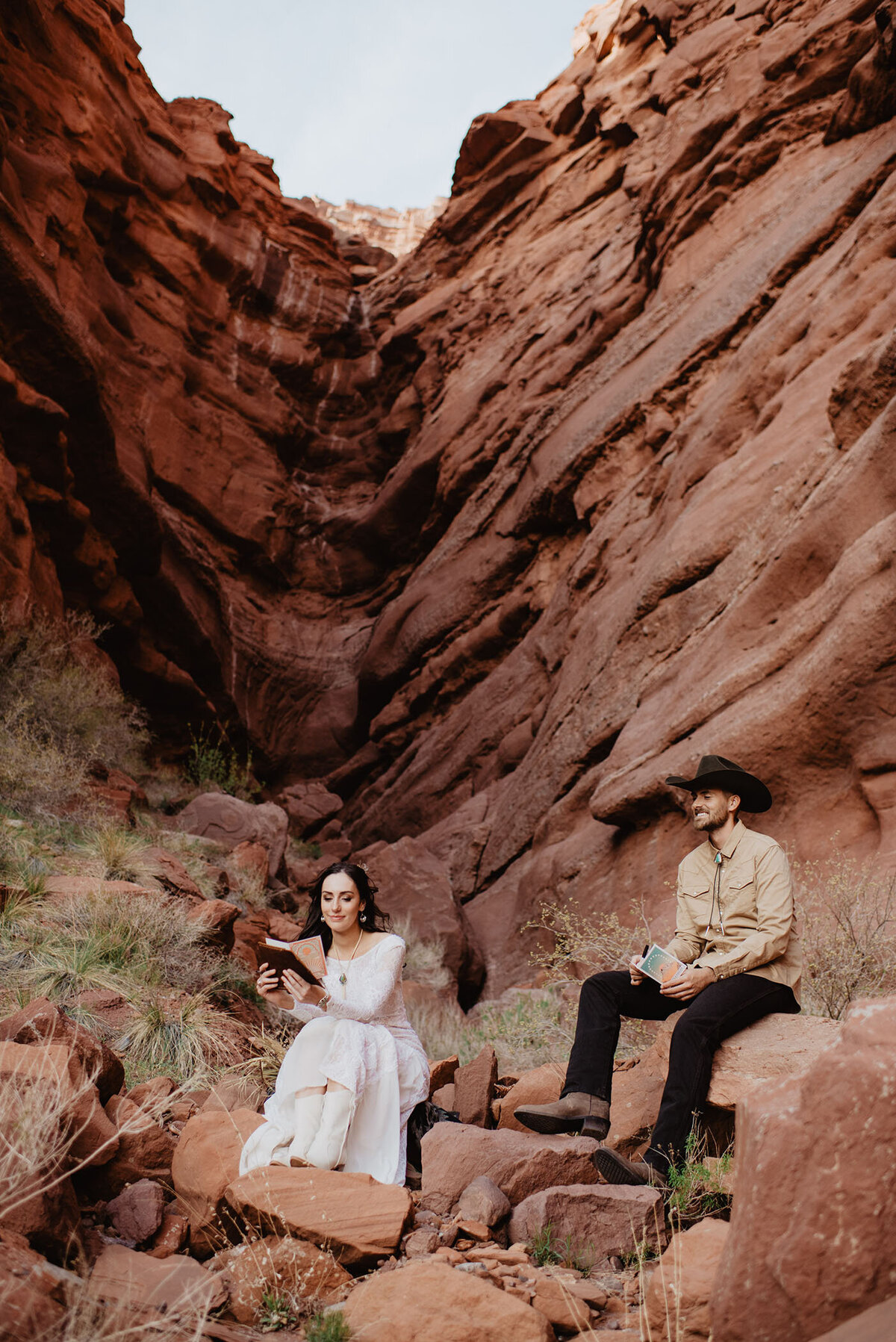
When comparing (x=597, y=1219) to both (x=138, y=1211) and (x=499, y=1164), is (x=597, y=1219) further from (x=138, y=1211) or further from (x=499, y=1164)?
(x=138, y=1211)

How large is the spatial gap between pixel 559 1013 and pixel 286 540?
61.8ft

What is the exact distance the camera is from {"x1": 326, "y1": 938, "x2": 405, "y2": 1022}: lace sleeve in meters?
3.98

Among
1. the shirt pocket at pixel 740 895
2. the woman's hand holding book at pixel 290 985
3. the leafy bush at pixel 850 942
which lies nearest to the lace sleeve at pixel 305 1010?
the woman's hand holding book at pixel 290 985

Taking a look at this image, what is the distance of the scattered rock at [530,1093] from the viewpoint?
14.8 ft

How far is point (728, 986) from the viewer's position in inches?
150

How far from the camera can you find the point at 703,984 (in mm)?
3881

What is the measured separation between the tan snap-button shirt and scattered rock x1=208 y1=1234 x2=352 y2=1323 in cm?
197

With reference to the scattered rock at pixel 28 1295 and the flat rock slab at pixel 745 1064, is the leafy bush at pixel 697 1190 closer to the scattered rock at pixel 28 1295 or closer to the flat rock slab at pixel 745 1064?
the flat rock slab at pixel 745 1064

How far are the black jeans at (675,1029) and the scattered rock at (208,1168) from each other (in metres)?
1.44

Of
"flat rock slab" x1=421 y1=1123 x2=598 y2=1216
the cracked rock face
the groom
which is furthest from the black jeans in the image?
the cracked rock face

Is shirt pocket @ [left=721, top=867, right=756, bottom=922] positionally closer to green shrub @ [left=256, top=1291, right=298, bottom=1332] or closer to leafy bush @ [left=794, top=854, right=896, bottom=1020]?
leafy bush @ [left=794, top=854, right=896, bottom=1020]

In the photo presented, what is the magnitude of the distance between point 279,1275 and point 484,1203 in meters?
0.82

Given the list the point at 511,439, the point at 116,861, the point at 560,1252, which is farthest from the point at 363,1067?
the point at 511,439

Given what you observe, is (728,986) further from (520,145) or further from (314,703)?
(520,145)
